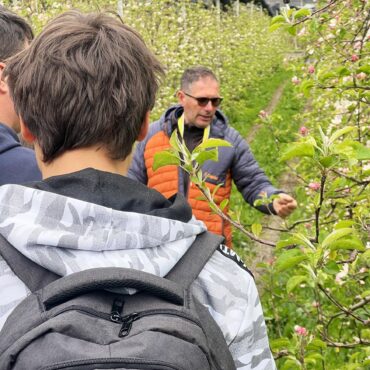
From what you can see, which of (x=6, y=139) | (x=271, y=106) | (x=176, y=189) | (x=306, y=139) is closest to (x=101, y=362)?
(x=306, y=139)

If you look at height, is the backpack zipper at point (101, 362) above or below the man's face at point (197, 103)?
above

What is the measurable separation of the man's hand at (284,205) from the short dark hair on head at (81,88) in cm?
145

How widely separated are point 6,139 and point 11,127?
7cm

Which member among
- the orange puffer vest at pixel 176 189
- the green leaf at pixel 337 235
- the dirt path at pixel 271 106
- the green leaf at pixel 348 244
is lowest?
the dirt path at pixel 271 106

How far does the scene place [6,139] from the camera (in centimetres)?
192

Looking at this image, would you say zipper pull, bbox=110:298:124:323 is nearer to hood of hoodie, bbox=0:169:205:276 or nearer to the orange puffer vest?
hood of hoodie, bbox=0:169:205:276

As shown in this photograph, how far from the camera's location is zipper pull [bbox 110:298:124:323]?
1022 millimetres

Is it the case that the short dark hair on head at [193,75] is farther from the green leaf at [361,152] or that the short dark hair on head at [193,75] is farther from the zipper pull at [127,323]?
the zipper pull at [127,323]

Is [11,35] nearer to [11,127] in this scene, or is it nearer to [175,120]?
[11,127]

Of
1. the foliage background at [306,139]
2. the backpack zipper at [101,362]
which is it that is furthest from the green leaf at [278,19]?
the backpack zipper at [101,362]

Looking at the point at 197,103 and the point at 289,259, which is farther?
the point at 197,103

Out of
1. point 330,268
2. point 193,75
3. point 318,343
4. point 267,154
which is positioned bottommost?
point 267,154

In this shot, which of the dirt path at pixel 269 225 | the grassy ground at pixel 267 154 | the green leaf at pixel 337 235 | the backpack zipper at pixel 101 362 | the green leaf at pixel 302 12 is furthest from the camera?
the dirt path at pixel 269 225

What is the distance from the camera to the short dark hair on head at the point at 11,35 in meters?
2.05
